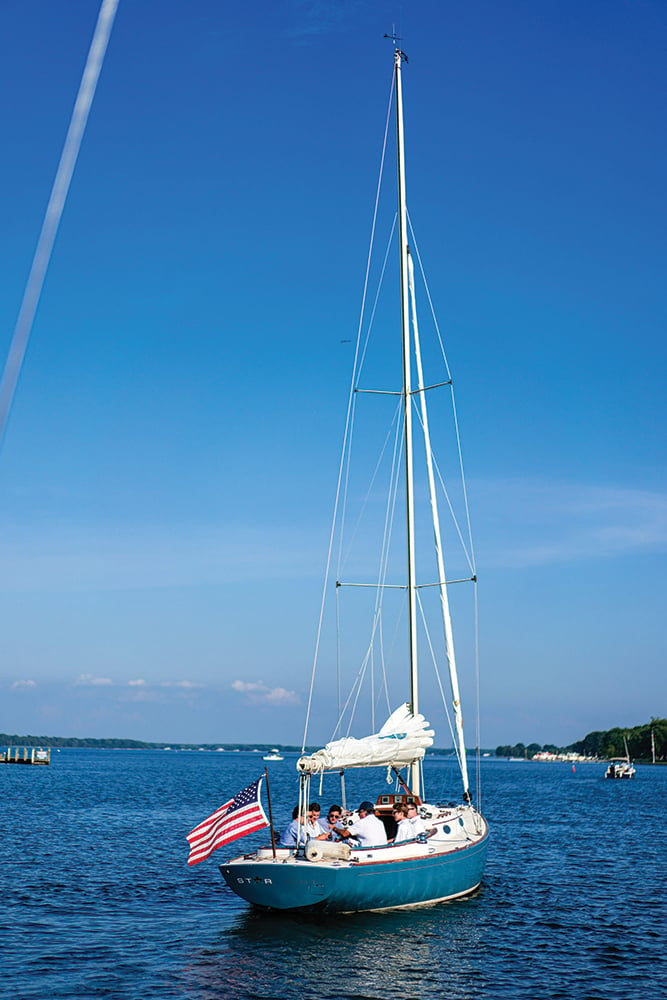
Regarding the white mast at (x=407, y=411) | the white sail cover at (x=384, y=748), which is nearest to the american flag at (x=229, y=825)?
the white sail cover at (x=384, y=748)

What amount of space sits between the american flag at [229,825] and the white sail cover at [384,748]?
79.2 inches

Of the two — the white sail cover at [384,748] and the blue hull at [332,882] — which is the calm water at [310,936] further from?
the white sail cover at [384,748]

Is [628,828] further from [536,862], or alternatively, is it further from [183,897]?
[183,897]

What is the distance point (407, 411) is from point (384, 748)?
426 inches

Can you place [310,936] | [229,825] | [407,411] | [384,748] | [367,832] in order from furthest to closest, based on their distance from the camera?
[407,411] < [384,748] < [367,832] < [310,936] < [229,825]

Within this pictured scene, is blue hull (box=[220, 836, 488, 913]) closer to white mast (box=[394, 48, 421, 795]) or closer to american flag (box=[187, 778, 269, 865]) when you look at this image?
american flag (box=[187, 778, 269, 865])

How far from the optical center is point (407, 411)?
30594 mm

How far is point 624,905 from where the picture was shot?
91.2 ft

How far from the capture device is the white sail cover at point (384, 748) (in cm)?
2372

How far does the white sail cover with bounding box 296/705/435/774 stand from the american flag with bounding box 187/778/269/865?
6.60 feet

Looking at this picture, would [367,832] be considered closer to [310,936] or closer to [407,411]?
[310,936]

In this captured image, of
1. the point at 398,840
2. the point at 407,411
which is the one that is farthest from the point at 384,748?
the point at 407,411

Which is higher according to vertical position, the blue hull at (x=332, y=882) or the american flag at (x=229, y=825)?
the american flag at (x=229, y=825)

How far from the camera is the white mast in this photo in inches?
1123
